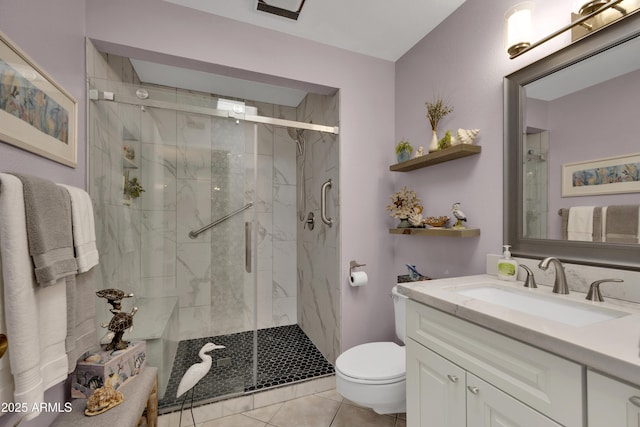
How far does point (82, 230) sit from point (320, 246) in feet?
5.48

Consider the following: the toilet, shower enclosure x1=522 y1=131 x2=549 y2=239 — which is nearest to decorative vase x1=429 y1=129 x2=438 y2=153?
shower enclosure x1=522 y1=131 x2=549 y2=239

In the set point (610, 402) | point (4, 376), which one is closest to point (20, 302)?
point (4, 376)

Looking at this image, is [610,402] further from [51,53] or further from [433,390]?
[51,53]

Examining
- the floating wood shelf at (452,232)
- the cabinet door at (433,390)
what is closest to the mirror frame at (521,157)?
the floating wood shelf at (452,232)

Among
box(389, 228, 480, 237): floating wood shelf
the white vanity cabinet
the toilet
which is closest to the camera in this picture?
the white vanity cabinet

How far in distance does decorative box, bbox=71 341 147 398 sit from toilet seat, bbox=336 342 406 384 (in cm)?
104

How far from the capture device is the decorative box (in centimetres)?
119

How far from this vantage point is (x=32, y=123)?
100cm

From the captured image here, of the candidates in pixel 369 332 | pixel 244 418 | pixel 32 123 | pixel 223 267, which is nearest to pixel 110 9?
pixel 32 123

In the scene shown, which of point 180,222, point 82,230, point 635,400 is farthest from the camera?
point 180,222

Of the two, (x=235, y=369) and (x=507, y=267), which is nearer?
(x=507, y=267)

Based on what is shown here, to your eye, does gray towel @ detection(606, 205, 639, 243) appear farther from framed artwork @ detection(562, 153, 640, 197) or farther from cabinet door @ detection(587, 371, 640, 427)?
cabinet door @ detection(587, 371, 640, 427)

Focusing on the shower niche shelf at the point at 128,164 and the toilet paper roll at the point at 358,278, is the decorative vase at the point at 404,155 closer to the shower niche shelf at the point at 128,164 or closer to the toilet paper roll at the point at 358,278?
the toilet paper roll at the point at 358,278

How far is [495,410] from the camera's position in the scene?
2.66 feet
